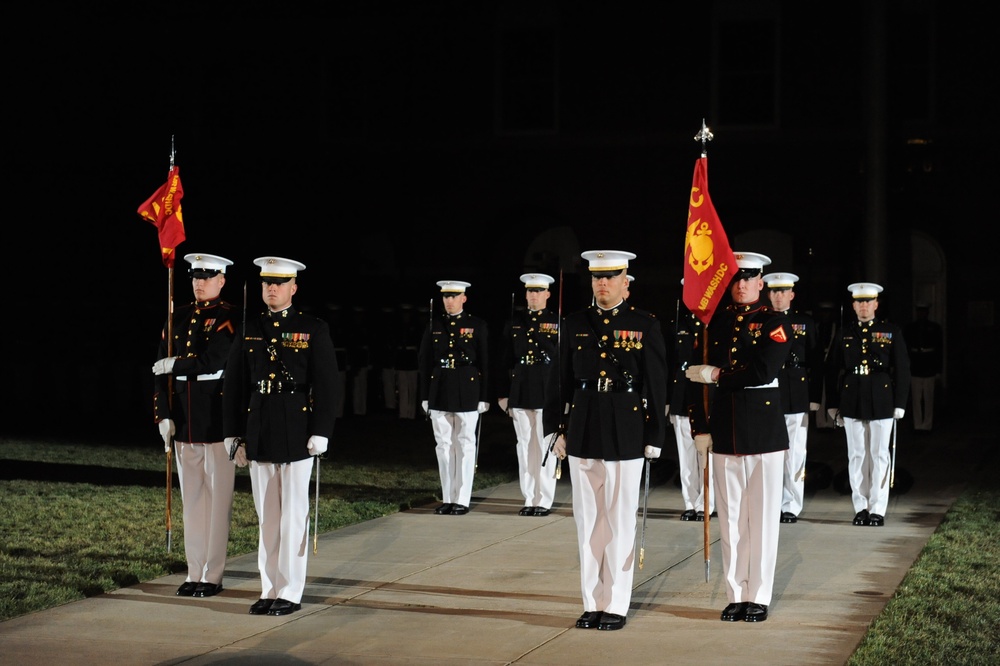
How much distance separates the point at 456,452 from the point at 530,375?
105 cm

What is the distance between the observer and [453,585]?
9.23 m

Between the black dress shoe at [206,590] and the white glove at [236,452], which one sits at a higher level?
the white glove at [236,452]

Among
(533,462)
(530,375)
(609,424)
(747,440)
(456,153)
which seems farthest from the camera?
(456,153)

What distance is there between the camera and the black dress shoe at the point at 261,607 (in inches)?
322

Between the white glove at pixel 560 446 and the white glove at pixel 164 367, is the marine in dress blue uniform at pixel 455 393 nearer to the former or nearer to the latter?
the white glove at pixel 164 367

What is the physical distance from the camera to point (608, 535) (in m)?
7.95

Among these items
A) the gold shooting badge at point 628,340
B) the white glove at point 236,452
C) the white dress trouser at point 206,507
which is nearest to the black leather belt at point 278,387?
the white glove at point 236,452

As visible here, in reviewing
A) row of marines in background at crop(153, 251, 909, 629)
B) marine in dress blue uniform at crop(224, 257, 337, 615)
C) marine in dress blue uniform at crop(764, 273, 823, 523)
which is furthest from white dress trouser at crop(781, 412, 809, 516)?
marine in dress blue uniform at crop(224, 257, 337, 615)

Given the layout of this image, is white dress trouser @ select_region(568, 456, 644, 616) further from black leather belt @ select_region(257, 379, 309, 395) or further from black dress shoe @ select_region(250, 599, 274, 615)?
black dress shoe @ select_region(250, 599, 274, 615)

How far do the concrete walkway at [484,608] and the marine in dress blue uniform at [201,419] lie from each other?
309 mm

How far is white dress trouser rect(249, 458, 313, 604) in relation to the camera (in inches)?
324

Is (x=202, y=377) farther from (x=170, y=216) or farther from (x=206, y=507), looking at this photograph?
(x=170, y=216)

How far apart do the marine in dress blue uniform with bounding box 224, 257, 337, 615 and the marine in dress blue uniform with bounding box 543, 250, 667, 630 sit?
4.92 ft

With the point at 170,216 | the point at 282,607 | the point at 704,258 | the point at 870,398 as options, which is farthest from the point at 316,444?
the point at 870,398
